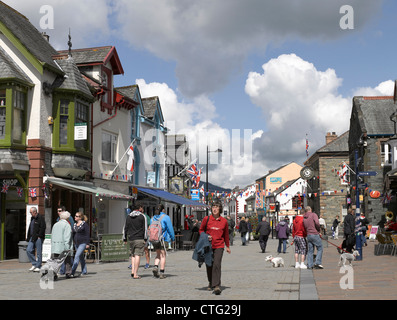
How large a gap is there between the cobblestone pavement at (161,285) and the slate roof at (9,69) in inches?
288

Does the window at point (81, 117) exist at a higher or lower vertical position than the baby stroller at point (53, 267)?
higher

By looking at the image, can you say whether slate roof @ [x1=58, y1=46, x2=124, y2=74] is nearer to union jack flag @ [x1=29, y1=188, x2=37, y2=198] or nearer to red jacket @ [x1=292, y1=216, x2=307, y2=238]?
union jack flag @ [x1=29, y1=188, x2=37, y2=198]

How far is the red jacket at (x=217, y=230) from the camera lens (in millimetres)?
11117

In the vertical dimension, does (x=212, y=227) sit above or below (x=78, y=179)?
below

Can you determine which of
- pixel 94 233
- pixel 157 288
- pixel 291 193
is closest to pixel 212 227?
pixel 157 288

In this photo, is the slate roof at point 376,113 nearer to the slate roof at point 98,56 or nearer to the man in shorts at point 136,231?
the slate roof at point 98,56

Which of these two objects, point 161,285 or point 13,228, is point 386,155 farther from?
point 161,285

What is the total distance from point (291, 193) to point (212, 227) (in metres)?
78.4

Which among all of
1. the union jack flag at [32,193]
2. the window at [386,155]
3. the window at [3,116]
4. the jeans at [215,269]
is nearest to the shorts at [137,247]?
the jeans at [215,269]
